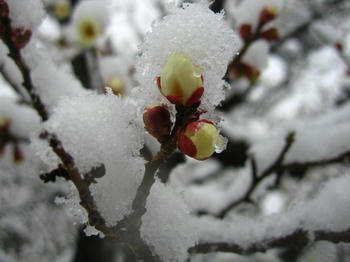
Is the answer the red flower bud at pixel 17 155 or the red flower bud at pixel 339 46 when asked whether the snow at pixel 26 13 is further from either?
the red flower bud at pixel 339 46

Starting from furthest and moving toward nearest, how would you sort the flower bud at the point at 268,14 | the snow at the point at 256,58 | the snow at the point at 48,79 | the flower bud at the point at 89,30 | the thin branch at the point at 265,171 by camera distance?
the flower bud at the point at 89,30 < the snow at the point at 256,58 < the flower bud at the point at 268,14 < the thin branch at the point at 265,171 < the snow at the point at 48,79

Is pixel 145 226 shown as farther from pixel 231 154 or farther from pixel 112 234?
pixel 231 154

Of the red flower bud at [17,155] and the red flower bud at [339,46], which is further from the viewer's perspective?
the red flower bud at [339,46]

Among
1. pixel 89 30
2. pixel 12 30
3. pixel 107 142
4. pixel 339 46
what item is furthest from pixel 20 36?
pixel 339 46

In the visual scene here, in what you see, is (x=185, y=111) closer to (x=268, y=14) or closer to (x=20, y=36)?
(x=20, y=36)

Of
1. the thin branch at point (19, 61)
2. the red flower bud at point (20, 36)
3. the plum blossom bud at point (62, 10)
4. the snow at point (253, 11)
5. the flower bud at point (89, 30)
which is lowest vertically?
the thin branch at point (19, 61)

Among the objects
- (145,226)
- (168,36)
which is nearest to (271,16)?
(168,36)

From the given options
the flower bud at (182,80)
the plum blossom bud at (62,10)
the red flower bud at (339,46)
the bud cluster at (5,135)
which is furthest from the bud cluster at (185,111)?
the plum blossom bud at (62,10)
